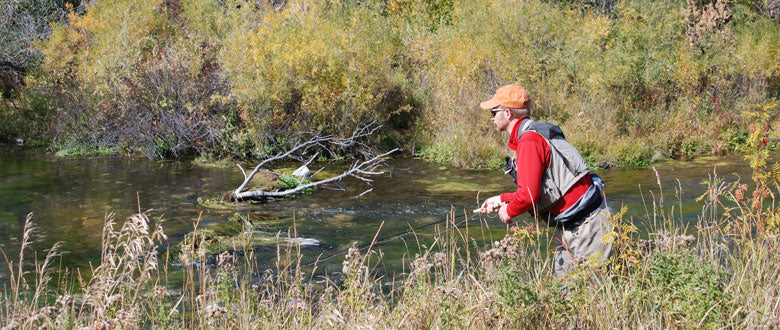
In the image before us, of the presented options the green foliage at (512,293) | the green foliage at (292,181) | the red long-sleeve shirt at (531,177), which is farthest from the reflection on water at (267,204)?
the green foliage at (512,293)

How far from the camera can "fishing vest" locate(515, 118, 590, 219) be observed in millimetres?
4031

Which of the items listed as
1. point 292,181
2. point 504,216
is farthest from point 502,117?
point 292,181

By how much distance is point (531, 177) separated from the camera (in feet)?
12.9

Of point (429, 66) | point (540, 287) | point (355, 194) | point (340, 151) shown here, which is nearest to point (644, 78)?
point (429, 66)

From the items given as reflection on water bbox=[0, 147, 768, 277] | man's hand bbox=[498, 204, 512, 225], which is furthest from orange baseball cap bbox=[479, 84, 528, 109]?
reflection on water bbox=[0, 147, 768, 277]

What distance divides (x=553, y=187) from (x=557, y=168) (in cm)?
11

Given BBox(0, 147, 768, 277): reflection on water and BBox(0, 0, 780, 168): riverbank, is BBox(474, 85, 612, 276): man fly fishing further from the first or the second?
BBox(0, 0, 780, 168): riverbank

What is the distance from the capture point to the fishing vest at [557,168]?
4.03 meters

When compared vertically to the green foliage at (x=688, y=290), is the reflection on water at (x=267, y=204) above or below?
below

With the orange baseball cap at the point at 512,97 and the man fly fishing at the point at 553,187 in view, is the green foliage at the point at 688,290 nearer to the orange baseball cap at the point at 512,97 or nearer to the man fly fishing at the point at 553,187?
the man fly fishing at the point at 553,187

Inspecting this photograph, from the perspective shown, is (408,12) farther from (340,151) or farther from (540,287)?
(540,287)

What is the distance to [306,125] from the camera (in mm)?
15227

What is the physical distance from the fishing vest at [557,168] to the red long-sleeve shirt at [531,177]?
0.04m

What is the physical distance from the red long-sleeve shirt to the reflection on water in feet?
10.3
